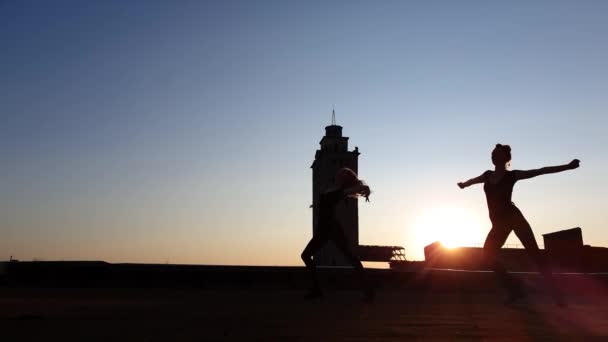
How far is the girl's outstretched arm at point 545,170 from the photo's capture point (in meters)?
5.92

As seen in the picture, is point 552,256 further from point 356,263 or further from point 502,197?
point 356,263

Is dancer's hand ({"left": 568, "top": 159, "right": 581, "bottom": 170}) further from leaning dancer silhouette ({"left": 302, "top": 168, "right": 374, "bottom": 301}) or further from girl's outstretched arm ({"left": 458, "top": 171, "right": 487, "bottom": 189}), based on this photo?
leaning dancer silhouette ({"left": 302, "top": 168, "right": 374, "bottom": 301})

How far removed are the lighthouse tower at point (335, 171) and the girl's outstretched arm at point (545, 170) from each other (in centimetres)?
6149

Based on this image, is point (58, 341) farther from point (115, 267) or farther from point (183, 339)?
point (115, 267)

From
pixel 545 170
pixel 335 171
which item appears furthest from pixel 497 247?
pixel 335 171

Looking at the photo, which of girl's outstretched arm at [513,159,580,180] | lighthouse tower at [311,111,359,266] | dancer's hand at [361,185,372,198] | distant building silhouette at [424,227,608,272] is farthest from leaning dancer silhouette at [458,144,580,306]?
lighthouse tower at [311,111,359,266]

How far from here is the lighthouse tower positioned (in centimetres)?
6988

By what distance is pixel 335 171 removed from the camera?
243ft

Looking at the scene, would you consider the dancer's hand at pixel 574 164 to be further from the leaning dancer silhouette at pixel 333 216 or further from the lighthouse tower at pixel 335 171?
the lighthouse tower at pixel 335 171

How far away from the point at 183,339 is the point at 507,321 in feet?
7.69

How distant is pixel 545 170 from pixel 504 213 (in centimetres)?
66

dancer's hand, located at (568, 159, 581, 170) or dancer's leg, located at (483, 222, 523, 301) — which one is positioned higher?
dancer's hand, located at (568, 159, 581, 170)

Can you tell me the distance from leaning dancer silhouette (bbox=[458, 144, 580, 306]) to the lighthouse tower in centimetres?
6132

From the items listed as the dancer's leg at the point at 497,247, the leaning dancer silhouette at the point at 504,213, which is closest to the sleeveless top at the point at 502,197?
the leaning dancer silhouette at the point at 504,213
